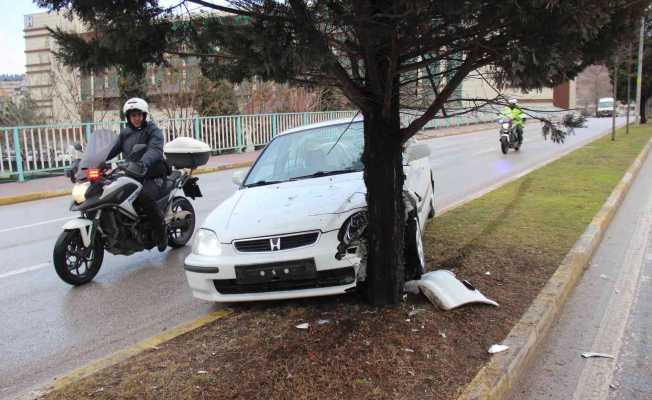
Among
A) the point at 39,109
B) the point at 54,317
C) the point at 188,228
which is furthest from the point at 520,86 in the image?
the point at 39,109

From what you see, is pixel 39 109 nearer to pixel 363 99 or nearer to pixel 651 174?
pixel 651 174

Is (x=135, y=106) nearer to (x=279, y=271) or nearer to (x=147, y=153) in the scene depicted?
(x=147, y=153)

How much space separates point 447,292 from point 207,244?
6.20 ft

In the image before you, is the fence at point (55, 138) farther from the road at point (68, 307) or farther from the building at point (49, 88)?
the building at point (49, 88)

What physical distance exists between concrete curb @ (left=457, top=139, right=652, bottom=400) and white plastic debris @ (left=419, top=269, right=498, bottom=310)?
0.38 m

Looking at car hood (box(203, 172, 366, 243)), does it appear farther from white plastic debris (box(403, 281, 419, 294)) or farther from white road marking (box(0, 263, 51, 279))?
white road marking (box(0, 263, 51, 279))

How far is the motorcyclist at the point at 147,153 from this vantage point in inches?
242

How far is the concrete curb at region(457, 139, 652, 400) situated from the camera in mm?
3158

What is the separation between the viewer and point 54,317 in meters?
4.84

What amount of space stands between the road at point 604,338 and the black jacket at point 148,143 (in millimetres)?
4309

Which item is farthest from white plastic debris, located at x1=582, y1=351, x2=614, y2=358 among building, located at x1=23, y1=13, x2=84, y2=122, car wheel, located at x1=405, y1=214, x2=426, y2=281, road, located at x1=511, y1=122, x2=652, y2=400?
building, located at x1=23, y1=13, x2=84, y2=122

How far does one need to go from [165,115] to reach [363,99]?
76.8ft

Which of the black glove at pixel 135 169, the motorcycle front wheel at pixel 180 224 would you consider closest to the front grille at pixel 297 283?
the black glove at pixel 135 169

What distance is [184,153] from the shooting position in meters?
6.95
